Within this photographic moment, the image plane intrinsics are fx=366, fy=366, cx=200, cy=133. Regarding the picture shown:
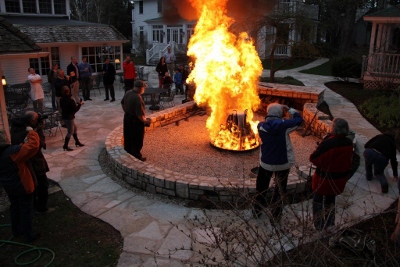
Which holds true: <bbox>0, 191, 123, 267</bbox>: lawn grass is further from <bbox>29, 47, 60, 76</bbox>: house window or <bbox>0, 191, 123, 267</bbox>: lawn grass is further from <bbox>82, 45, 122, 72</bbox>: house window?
<bbox>82, 45, 122, 72</bbox>: house window

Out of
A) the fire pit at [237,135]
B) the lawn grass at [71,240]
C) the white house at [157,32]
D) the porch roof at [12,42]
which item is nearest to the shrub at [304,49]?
the fire pit at [237,135]

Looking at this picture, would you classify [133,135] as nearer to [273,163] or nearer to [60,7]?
[273,163]

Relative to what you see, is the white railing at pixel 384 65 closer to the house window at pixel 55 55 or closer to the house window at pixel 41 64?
the house window at pixel 55 55

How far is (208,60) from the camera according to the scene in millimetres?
9180

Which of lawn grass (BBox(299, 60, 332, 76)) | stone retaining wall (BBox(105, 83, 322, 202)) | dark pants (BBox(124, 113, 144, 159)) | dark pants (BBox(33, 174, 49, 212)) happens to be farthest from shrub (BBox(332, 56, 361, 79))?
dark pants (BBox(33, 174, 49, 212))

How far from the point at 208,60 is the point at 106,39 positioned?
11093mm

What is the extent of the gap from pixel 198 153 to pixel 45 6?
14930 mm

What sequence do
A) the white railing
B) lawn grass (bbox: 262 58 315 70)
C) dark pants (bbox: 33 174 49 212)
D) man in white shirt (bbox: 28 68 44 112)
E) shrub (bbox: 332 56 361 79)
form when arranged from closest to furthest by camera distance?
1. dark pants (bbox: 33 174 49 212)
2. man in white shirt (bbox: 28 68 44 112)
3. the white railing
4. shrub (bbox: 332 56 361 79)
5. lawn grass (bbox: 262 58 315 70)

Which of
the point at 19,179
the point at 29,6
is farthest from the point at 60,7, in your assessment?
the point at 19,179

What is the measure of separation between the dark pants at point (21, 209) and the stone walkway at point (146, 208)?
1.03 metres

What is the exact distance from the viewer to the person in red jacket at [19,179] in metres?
4.76

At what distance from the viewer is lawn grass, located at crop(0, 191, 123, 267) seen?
468 cm

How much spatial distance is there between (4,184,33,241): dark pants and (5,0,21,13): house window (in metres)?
15.9

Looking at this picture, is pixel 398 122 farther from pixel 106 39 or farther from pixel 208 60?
pixel 106 39
